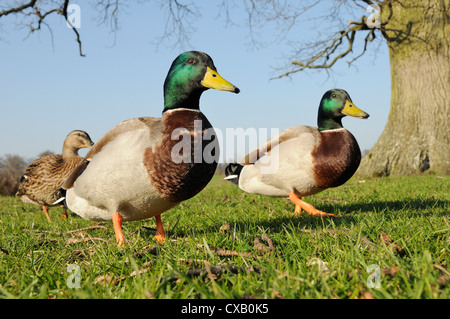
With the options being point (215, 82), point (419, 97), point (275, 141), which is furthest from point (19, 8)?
point (419, 97)

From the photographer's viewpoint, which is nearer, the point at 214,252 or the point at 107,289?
the point at 107,289

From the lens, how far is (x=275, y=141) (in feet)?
16.3

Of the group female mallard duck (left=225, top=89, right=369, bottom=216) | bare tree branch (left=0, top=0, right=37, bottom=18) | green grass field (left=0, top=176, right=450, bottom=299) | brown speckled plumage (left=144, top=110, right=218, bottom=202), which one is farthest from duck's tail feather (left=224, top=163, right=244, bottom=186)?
bare tree branch (left=0, top=0, right=37, bottom=18)

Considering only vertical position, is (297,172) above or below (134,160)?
below

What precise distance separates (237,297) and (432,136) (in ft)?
36.5

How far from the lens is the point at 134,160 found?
2844 mm

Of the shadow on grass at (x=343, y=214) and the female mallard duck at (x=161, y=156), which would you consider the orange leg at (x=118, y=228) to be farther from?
the shadow on grass at (x=343, y=214)

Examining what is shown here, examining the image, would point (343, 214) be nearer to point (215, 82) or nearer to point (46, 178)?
point (215, 82)

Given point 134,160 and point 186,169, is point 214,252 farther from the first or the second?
point 134,160

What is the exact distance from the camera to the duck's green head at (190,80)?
3.02 metres

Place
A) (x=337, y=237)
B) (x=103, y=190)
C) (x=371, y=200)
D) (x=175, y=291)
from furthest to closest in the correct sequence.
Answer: (x=371, y=200)
(x=103, y=190)
(x=337, y=237)
(x=175, y=291)

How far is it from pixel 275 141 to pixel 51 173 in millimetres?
3798
